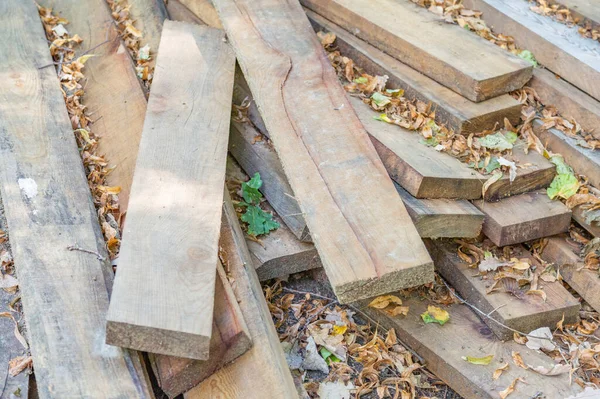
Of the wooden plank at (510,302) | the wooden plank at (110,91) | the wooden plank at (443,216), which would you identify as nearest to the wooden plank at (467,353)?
the wooden plank at (510,302)

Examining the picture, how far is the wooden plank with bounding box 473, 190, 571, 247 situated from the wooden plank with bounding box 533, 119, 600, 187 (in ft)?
0.75

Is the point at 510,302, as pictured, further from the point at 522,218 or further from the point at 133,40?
the point at 133,40

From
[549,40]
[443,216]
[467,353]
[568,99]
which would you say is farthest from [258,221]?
[549,40]

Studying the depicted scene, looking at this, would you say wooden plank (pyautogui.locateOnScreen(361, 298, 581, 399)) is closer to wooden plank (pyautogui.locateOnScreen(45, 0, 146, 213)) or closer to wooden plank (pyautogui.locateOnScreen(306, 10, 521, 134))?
wooden plank (pyautogui.locateOnScreen(306, 10, 521, 134))

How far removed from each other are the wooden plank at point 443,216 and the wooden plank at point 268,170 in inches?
20.6

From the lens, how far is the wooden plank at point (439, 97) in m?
3.86

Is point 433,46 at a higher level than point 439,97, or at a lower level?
higher

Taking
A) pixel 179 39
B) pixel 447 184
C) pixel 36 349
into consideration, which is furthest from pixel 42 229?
pixel 447 184

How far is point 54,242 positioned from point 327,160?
1.26 m

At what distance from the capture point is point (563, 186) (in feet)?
12.4

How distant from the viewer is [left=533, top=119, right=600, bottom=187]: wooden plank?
377 cm

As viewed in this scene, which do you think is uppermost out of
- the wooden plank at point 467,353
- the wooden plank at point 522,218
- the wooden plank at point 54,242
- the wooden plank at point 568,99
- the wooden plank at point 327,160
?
the wooden plank at point 568,99

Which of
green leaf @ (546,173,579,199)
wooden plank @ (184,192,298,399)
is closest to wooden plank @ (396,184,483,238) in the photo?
green leaf @ (546,173,579,199)

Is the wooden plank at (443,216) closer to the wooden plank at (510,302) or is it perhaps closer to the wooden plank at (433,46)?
the wooden plank at (510,302)
